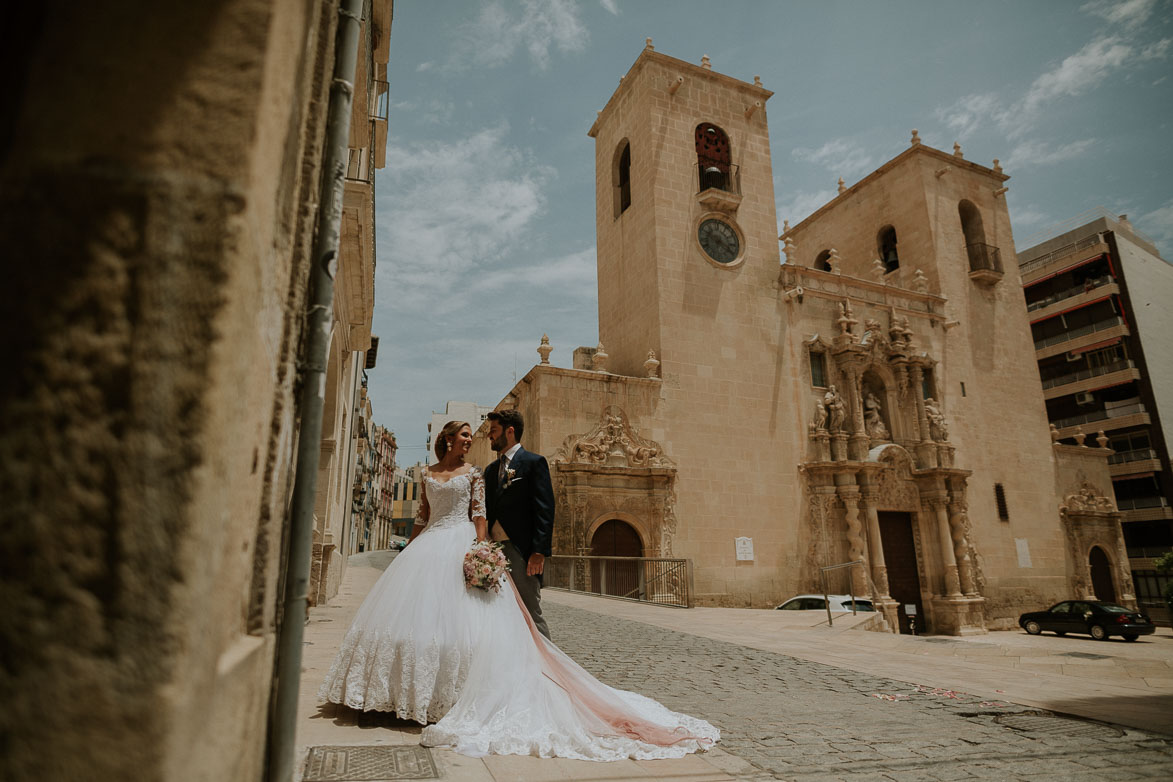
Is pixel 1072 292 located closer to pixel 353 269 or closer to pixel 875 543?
pixel 875 543

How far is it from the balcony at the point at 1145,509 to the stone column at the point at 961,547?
664 inches

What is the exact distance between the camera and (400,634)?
12.3 feet

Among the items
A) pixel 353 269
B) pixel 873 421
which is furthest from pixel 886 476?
pixel 353 269

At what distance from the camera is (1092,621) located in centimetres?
1891

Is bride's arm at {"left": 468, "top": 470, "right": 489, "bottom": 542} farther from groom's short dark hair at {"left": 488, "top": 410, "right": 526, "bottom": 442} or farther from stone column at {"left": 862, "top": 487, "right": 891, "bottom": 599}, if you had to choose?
stone column at {"left": 862, "top": 487, "right": 891, "bottom": 599}

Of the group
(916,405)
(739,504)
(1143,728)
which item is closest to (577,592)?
(739,504)

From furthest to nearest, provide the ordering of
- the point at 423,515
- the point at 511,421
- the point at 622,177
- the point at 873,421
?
the point at 622,177 < the point at 873,421 < the point at 511,421 < the point at 423,515

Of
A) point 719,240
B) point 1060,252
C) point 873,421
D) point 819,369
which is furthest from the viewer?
point 1060,252

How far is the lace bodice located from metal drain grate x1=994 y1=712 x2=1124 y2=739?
153 inches

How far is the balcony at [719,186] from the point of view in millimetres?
19969

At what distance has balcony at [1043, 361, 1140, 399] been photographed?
3228cm

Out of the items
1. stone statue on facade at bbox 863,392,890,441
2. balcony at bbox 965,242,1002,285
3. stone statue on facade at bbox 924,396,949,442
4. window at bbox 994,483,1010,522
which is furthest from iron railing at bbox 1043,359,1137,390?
stone statue on facade at bbox 863,392,890,441

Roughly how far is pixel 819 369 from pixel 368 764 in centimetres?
1998

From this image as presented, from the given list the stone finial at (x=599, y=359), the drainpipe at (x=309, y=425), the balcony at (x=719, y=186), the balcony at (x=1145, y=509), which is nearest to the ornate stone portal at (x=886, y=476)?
the balcony at (x=719, y=186)
